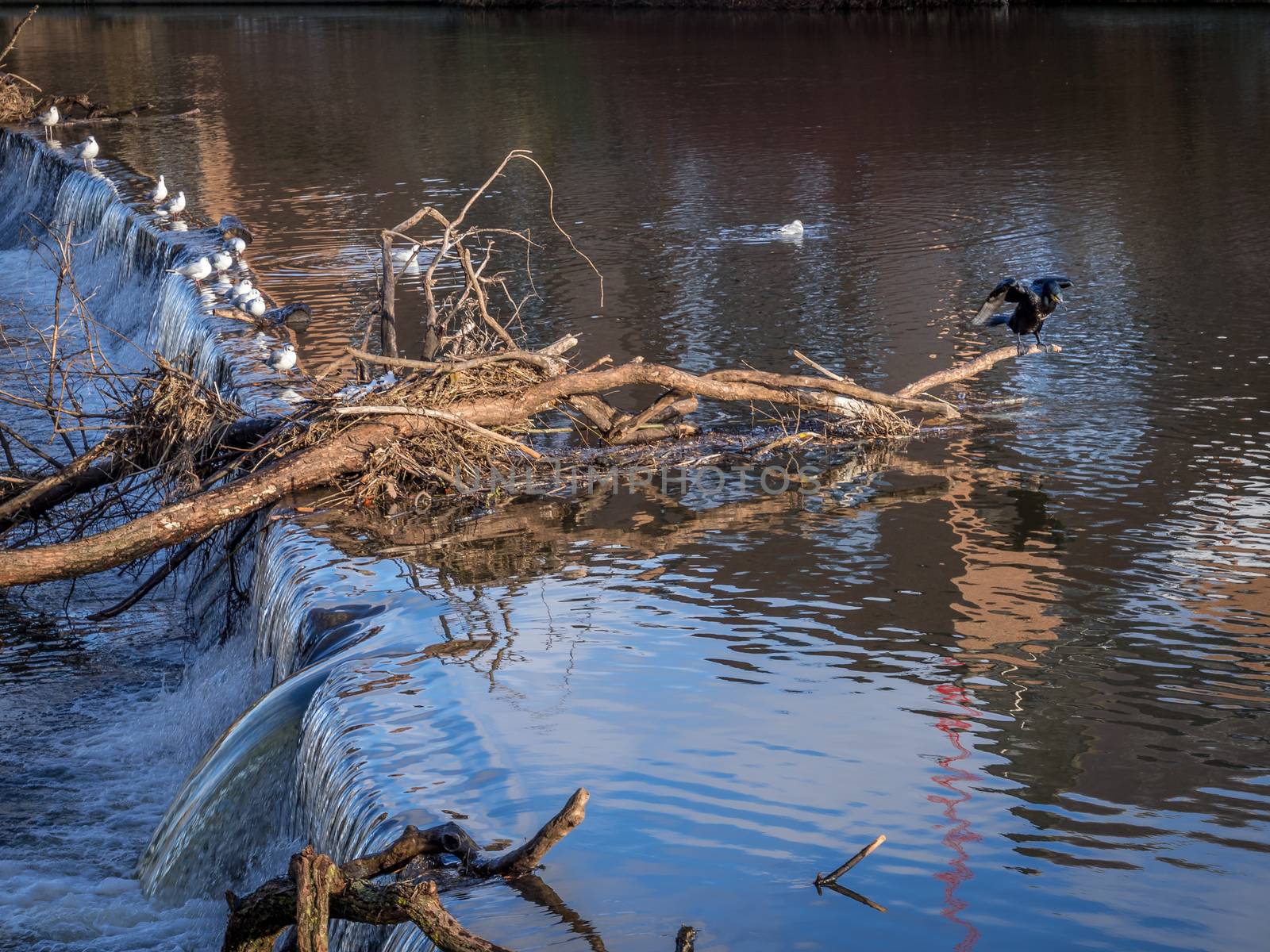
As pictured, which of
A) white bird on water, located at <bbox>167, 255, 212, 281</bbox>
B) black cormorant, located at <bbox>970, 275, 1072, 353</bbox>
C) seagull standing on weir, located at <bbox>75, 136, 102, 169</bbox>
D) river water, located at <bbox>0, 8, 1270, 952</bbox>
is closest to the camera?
river water, located at <bbox>0, 8, 1270, 952</bbox>

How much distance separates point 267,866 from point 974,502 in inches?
131

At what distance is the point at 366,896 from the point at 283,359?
228 inches

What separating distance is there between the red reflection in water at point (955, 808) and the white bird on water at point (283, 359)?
4770mm

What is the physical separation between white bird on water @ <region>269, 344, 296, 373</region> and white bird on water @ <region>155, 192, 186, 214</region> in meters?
6.19

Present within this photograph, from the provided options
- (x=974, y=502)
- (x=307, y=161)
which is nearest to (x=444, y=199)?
(x=307, y=161)

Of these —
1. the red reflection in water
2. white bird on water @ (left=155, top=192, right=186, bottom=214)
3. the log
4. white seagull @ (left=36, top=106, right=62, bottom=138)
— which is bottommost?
the red reflection in water

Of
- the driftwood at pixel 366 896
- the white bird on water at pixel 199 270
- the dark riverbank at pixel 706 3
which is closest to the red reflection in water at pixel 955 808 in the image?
the driftwood at pixel 366 896

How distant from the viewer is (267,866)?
15.7ft

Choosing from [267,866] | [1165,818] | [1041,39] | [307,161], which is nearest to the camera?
[1165,818]

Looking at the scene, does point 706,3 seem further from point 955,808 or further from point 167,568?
point 955,808

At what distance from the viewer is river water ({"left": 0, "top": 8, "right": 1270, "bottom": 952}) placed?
3.83 m

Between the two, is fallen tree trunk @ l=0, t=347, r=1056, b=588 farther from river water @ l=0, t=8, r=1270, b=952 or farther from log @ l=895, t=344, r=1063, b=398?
river water @ l=0, t=8, r=1270, b=952

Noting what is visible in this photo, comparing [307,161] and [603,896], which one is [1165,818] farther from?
[307,161]

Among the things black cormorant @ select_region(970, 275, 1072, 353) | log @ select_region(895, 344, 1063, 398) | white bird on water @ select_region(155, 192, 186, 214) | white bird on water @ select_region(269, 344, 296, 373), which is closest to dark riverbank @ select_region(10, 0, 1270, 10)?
white bird on water @ select_region(155, 192, 186, 214)
